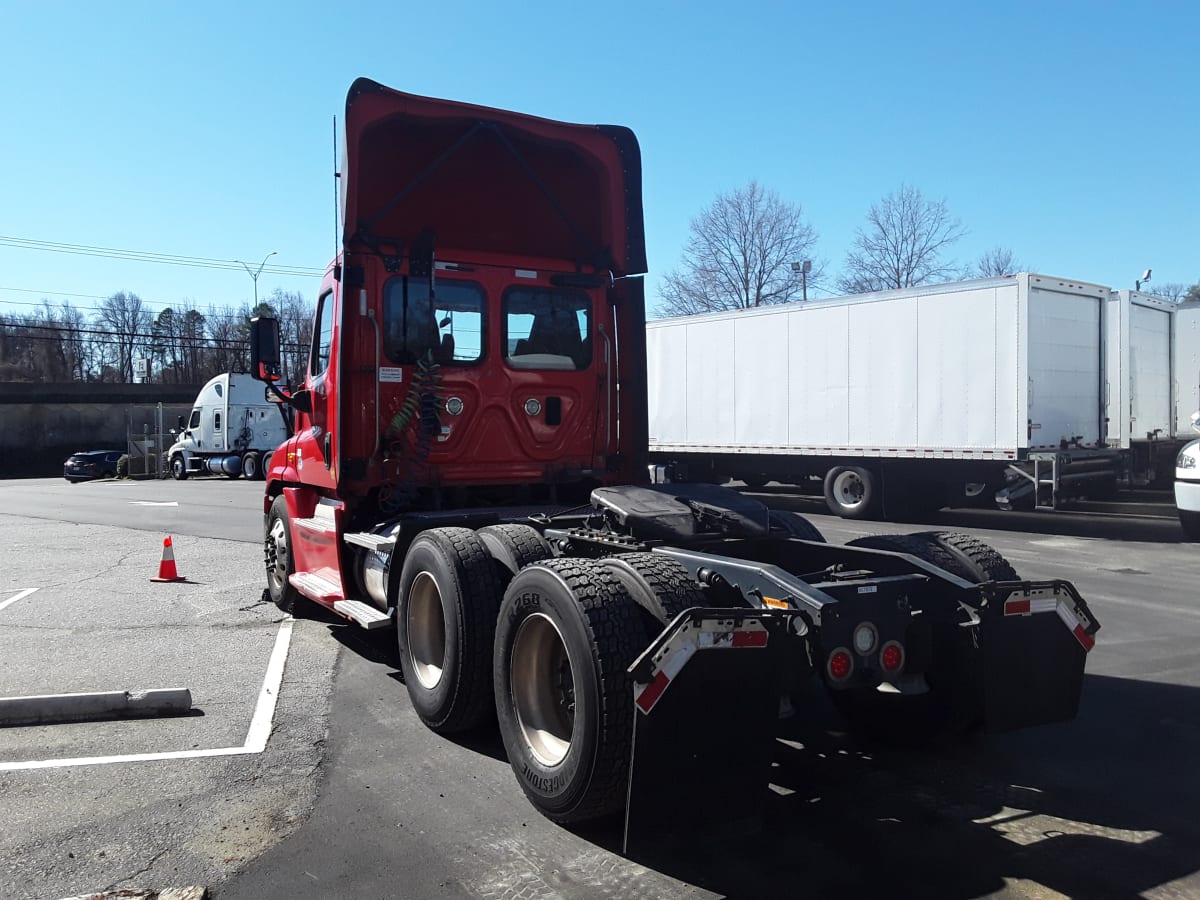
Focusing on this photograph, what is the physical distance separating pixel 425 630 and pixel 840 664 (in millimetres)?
2670

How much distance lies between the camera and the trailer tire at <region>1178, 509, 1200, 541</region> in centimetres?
1331

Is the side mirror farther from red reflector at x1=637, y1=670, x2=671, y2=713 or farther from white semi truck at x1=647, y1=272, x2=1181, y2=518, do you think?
white semi truck at x1=647, y1=272, x2=1181, y2=518

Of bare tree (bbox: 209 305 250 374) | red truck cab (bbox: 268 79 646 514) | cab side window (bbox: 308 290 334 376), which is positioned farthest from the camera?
bare tree (bbox: 209 305 250 374)

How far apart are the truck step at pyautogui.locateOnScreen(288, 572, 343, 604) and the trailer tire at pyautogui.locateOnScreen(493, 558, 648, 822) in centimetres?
276

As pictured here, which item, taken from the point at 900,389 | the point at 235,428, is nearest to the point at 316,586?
the point at 900,389

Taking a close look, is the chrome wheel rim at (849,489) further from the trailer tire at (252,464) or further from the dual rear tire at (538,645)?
the trailer tire at (252,464)

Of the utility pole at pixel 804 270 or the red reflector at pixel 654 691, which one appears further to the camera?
the utility pole at pixel 804 270

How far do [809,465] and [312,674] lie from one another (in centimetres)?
1323

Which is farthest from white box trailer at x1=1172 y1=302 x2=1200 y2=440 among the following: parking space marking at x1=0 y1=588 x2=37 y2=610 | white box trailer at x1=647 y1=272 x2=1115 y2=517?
parking space marking at x1=0 y1=588 x2=37 y2=610

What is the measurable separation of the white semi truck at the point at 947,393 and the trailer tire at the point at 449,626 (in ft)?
35.1

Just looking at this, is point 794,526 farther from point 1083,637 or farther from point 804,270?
point 804,270

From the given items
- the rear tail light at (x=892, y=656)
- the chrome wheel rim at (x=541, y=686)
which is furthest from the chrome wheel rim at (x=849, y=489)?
the chrome wheel rim at (x=541, y=686)

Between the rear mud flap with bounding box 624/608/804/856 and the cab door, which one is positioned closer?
the rear mud flap with bounding box 624/608/804/856

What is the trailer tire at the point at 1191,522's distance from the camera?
13312mm
